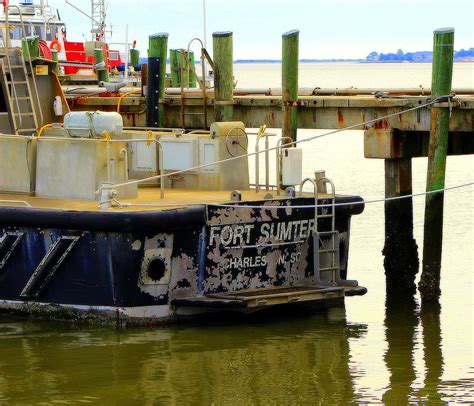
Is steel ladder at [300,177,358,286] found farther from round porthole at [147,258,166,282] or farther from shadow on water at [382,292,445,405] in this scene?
round porthole at [147,258,166,282]

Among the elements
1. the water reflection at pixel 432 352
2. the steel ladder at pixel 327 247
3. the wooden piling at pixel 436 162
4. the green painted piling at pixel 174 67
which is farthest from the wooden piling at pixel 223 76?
the green painted piling at pixel 174 67

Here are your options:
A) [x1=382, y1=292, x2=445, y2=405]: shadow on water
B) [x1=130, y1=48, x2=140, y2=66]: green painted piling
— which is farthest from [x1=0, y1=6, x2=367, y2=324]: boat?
[x1=130, y1=48, x2=140, y2=66]: green painted piling

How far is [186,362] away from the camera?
1341 cm

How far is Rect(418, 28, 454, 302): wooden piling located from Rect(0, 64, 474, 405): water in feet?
1.44

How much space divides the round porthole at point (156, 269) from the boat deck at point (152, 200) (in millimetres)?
565

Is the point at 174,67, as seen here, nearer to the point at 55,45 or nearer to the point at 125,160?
the point at 55,45

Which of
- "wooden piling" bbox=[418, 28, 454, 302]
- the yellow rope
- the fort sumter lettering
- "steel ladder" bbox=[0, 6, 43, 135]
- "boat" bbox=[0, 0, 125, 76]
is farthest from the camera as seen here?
"boat" bbox=[0, 0, 125, 76]

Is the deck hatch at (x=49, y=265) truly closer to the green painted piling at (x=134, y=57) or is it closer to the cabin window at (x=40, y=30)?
the cabin window at (x=40, y=30)

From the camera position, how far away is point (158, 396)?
40.1 ft

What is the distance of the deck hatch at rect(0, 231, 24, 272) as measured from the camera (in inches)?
572

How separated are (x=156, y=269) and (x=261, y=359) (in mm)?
1556

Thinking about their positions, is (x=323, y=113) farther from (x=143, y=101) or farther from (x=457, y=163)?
(x=457, y=163)

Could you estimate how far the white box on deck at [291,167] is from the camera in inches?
605

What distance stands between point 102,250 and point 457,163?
2822cm
